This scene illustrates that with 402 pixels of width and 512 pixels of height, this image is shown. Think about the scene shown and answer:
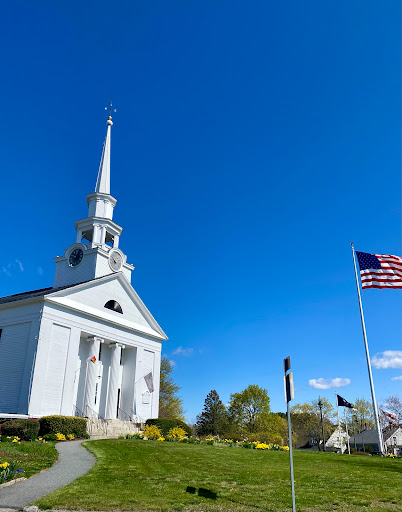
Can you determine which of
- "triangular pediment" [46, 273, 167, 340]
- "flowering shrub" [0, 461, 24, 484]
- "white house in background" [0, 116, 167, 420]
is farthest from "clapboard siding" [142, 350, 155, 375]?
"flowering shrub" [0, 461, 24, 484]

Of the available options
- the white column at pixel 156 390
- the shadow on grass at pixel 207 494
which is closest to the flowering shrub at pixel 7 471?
the shadow on grass at pixel 207 494

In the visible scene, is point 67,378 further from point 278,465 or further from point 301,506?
point 301,506

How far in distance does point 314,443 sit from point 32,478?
78870 millimetres

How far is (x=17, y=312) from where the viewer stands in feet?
92.2

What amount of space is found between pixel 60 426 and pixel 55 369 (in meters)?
4.80

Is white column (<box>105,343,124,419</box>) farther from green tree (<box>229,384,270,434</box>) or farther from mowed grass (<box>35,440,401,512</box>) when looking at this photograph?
green tree (<box>229,384,270,434</box>)

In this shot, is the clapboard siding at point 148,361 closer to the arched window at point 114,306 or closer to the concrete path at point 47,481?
the arched window at point 114,306

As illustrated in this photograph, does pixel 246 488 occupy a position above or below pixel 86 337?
below

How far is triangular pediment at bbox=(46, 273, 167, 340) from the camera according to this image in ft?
96.5

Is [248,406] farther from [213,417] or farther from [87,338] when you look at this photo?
[87,338]

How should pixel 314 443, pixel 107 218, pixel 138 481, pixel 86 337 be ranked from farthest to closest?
1. pixel 314 443
2. pixel 107 218
3. pixel 86 337
4. pixel 138 481

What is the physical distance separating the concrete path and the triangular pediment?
1453 cm

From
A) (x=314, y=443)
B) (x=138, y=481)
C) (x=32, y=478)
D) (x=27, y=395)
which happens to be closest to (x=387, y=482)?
(x=138, y=481)

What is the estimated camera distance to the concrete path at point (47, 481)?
8.52 metres
